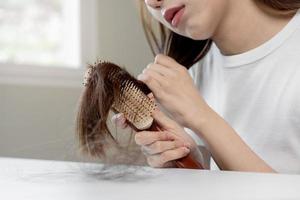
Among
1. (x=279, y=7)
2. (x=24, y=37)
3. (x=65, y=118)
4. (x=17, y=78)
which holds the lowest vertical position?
(x=65, y=118)

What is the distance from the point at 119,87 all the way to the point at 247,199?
30 centimetres

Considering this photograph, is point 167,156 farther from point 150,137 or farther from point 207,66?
point 207,66

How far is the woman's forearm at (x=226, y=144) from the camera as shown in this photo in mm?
745

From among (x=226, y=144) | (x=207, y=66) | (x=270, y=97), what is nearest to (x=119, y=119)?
(x=226, y=144)

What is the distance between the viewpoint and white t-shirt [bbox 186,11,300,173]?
2.99ft

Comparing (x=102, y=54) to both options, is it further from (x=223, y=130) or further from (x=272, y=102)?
(x=223, y=130)

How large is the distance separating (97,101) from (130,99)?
5 centimetres

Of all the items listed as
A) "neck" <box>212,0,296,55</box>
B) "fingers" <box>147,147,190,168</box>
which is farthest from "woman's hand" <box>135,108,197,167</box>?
"neck" <box>212,0,296,55</box>

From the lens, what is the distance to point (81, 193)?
0.42 meters

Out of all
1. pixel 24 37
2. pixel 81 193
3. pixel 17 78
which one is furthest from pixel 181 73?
pixel 24 37

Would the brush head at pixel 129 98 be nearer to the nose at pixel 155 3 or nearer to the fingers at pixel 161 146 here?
the fingers at pixel 161 146

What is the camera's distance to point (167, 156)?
727 mm

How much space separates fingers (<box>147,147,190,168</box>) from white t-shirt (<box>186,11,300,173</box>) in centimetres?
26

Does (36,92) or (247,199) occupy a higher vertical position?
(247,199)
